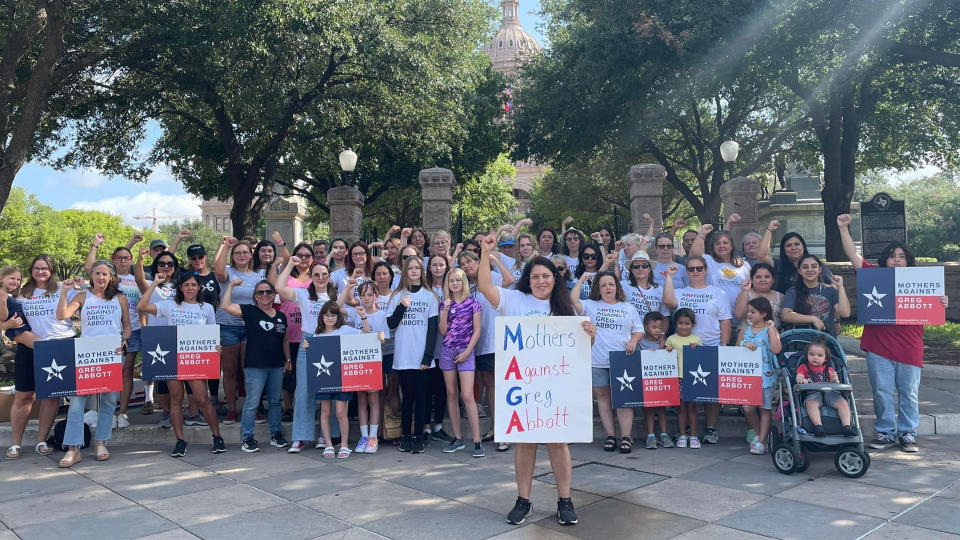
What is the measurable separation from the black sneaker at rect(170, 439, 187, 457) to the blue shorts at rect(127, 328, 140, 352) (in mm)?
1447

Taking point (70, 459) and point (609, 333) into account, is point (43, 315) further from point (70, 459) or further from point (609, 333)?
point (609, 333)

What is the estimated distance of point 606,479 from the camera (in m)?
5.95

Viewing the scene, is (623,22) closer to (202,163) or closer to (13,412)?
(13,412)

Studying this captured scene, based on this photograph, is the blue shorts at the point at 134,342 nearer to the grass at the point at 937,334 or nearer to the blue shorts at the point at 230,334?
the blue shorts at the point at 230,334

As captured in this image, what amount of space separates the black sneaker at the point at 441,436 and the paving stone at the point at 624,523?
2.46m

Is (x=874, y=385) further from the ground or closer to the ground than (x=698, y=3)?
closer to the ground

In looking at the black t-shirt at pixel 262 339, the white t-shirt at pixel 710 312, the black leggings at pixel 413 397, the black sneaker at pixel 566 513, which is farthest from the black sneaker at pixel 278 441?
the white t-shirt at pixel 710 312

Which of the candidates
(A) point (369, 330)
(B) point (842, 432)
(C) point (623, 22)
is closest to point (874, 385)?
(B) point (842, 432)

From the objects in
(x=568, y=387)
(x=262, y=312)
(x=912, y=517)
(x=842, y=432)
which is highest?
(x=262, y=312)

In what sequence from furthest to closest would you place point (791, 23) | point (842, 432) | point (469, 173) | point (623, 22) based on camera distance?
point (469, 173) → point (623, 22) → point (791, 23) → point (842, 432)

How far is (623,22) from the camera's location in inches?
579

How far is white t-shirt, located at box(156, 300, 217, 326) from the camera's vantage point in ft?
24.3

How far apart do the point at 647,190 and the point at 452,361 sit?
32.1 ft

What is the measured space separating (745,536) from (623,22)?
12.5m
